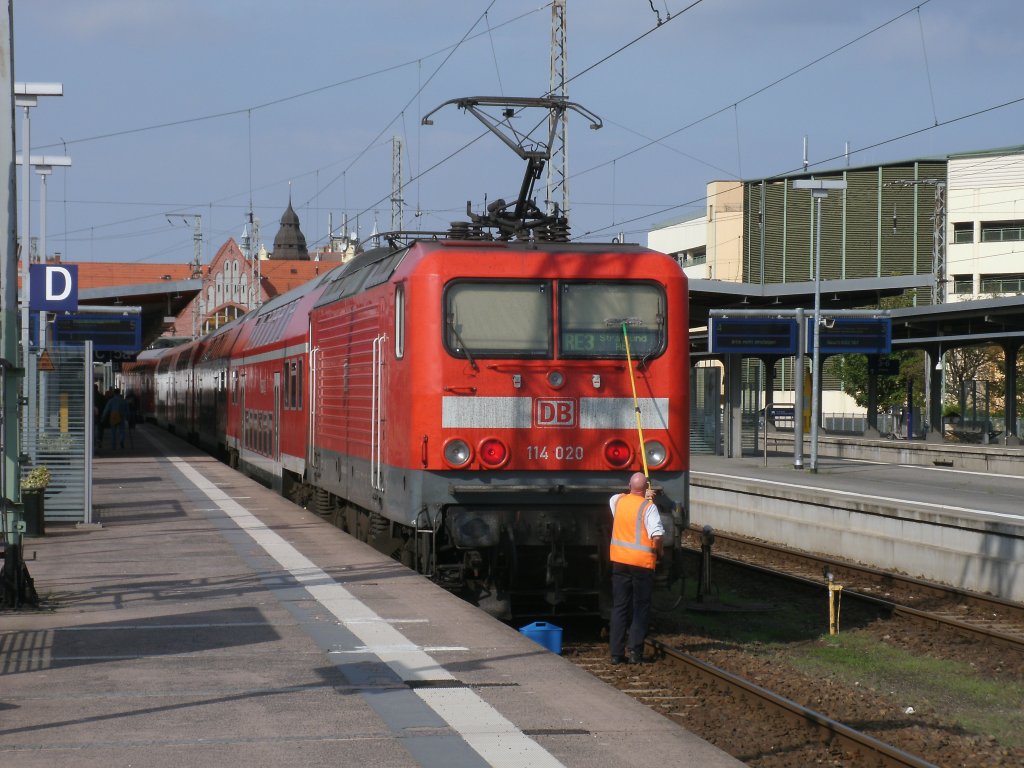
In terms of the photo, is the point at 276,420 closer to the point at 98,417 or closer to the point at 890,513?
the point at 890,513

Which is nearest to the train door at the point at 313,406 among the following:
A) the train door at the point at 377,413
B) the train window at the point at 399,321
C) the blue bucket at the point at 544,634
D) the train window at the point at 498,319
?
the train door at the point at 377,413

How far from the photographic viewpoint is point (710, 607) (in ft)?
46.1

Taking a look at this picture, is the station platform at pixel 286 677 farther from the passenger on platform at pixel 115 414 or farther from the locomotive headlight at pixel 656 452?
the passenger on platform at pixel 115 414

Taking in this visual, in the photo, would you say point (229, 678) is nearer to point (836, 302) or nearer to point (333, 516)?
point (333, 516)

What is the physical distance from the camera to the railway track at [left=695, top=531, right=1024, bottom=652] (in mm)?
12938

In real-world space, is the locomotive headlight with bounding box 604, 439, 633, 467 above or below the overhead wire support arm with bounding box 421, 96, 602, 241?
below

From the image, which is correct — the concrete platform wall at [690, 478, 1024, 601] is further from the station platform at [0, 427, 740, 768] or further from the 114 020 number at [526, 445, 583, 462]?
the station platform at [0, 427, 740, 768]

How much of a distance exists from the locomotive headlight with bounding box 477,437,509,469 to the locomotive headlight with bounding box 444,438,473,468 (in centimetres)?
11

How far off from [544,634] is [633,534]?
107cm

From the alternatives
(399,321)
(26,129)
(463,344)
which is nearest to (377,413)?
(399,321)

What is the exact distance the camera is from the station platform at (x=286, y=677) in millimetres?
6742

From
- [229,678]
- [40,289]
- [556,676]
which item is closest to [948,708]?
[556,676]

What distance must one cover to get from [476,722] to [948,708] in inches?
161

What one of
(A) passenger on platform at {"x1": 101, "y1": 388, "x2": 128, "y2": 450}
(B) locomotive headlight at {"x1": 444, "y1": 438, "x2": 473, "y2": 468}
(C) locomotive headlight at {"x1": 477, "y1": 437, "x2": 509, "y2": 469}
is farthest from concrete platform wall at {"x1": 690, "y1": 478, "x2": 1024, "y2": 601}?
(A) passenger on platform at {"x1": 101, "y1": 388, "x2": 128, "y2": 450}
